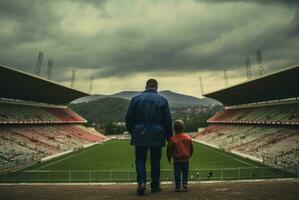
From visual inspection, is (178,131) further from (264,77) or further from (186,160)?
(264,77)

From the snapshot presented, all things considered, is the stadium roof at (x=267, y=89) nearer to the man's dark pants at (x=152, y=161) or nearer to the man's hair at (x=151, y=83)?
the man's hair at (x=151, y=83)

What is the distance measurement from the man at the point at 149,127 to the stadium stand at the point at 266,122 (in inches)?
1021

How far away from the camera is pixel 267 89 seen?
57.4m

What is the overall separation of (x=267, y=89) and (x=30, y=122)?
114ft

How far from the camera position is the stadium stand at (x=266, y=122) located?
42.8m

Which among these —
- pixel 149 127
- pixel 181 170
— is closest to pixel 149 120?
pixel 149 127

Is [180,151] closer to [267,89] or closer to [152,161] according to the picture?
[152,161]

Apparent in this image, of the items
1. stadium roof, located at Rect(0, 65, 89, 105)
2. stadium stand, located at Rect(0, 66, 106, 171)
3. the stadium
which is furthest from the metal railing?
stadium roof, located at Rect(0, 65, 89, 105)

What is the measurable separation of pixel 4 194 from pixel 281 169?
30445mm

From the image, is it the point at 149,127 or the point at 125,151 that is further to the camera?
the point at 125,151

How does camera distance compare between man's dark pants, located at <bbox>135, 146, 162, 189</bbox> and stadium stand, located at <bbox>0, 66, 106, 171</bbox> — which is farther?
stadium stand, located at <bbox>0, 66, 106, 171</bbox>

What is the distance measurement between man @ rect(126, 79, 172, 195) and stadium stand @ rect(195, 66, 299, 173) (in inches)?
1021

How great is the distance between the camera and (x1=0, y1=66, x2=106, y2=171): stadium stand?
43.7 meters

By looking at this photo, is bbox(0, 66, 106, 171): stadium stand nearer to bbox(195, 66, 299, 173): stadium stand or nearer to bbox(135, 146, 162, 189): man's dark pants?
bbox(195, 66, 299, 173): stadium stand
